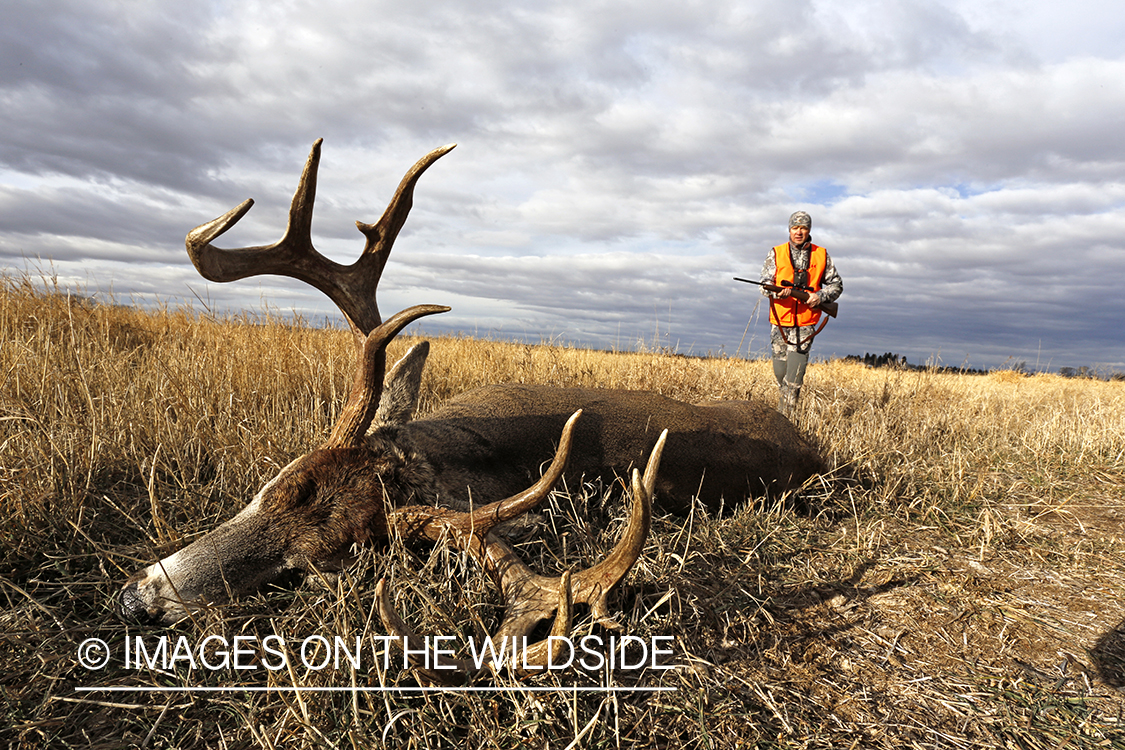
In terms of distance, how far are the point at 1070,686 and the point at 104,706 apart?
3604mm

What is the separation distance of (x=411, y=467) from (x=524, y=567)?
0.77 m

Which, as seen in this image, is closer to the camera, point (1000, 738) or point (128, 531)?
point (1000, 738)

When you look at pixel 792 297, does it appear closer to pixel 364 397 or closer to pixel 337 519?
pixel 364 397

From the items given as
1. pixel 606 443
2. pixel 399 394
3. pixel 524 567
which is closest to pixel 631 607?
pixel 524 567

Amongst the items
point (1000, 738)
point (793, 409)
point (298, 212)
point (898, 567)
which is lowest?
point (1000, 738)

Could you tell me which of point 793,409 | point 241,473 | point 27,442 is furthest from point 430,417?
point 793,409

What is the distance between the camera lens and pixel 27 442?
11.1ft

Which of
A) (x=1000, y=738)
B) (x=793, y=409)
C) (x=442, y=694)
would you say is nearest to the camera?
(x=442, y=694)

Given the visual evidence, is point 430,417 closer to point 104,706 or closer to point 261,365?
point 104,706

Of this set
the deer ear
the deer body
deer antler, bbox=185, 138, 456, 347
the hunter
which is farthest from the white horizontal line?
the hunter

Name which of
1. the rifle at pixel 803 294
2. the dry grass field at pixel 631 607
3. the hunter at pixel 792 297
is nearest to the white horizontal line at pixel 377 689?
the dry grass field at pixel 631 607

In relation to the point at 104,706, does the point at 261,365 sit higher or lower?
higher

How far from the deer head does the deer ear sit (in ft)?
0.86

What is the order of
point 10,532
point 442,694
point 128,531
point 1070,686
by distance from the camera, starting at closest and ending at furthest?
point 442,694 < point 1070,686 < point 10,532 < point 128,531
